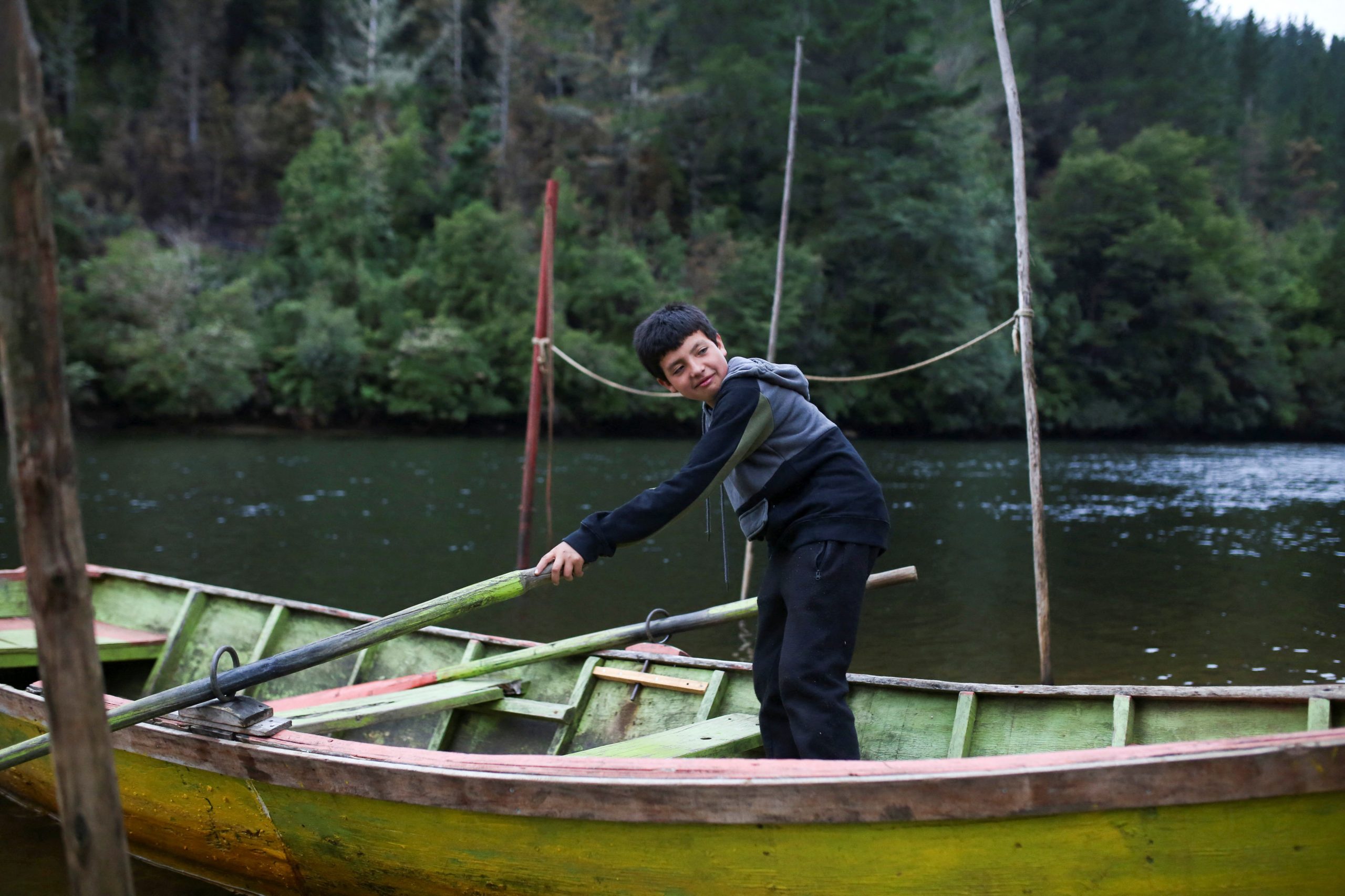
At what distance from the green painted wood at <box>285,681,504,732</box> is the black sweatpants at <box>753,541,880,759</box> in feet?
5.21

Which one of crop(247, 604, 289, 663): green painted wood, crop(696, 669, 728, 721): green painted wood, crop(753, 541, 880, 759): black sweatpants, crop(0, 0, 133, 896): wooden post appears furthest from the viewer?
crop(247, 604, 289, 663): green painted wood

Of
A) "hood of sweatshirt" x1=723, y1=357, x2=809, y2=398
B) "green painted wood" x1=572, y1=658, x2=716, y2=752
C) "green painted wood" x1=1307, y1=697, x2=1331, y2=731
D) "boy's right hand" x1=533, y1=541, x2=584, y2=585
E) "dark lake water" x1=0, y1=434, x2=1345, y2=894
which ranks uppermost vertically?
"hood of sweatshirt" x1=723, y1=357, x2=809, y2=398

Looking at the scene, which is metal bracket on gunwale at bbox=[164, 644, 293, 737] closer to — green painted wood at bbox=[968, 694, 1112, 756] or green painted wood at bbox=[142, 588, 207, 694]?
→ green painted wood at bbox=[142, 588, 207, 694]

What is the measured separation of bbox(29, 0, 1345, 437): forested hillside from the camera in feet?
100

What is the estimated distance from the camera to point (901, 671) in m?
7.16

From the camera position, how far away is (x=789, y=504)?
3195mm

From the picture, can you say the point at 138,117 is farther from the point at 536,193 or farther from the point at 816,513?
the point at 816,513

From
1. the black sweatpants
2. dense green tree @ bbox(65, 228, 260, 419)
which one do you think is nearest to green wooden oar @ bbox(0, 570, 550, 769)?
→ the black sweatpants

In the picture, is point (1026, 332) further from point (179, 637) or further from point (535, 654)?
point (179, 637)

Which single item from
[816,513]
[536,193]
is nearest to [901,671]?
[816,513]

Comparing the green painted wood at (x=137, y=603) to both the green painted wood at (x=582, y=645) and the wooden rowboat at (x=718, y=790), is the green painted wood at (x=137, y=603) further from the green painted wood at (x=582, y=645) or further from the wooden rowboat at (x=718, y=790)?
the green painted wood at (x=582, y=645)

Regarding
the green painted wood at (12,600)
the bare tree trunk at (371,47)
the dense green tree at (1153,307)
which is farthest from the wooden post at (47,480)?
the bare tree trunk at (371,47)

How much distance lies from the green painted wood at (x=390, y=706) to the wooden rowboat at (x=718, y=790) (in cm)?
1

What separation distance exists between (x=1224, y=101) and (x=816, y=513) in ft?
180
